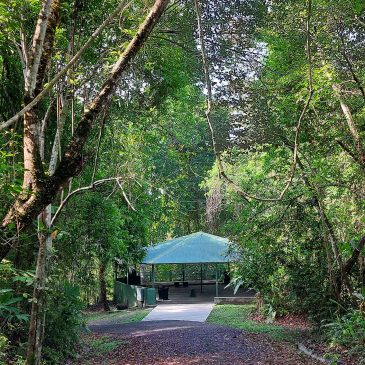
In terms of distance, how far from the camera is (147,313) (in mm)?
17453

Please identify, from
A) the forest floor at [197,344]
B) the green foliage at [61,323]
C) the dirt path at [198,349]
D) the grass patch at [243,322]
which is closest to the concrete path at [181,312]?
the grass patch at [243,322]

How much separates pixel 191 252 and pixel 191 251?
0.32 feet

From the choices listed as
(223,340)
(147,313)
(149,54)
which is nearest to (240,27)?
(149,54)

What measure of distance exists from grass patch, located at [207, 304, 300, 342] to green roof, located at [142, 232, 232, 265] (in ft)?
8.63

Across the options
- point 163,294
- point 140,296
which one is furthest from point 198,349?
point 163,294

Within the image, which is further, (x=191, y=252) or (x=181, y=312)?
(x=191, y=252)

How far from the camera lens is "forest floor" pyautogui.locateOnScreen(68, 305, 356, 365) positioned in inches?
341

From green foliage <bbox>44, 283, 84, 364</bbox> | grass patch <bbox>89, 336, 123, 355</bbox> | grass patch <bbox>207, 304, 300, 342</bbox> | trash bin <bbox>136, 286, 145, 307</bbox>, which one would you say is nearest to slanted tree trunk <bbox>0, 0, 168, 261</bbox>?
green foliage <bbox>44, 283, 84, 364</bbox>

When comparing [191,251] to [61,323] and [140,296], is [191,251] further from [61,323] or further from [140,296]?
[61,323]

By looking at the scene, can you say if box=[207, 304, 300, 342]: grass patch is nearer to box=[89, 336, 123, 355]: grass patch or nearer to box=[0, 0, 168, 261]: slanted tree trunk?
box=[89, 336, 123, 355]: grass patch

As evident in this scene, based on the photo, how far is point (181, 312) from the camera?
17469 millimetres

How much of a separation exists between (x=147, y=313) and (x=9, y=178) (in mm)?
14431

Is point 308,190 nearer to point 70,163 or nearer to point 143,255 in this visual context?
point 70,163

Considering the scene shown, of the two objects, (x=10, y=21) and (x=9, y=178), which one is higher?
(x=10, y=21)
